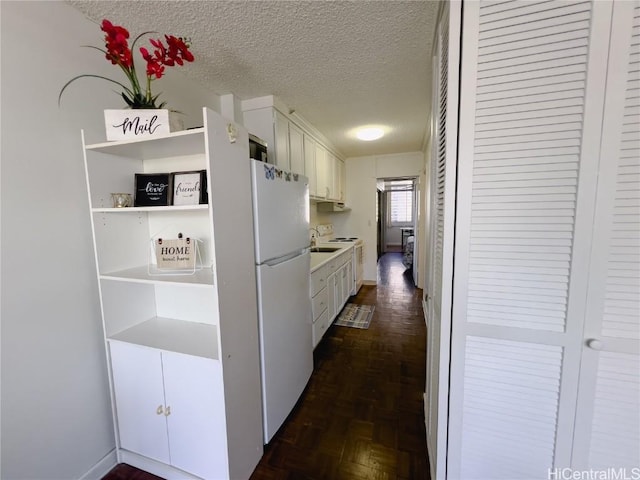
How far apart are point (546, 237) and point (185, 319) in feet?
5.93

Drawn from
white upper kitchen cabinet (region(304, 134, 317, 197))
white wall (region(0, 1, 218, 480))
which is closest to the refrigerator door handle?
white wall (region(0, 1, 218, 480))

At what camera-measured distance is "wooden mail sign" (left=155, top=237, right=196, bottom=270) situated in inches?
51.6

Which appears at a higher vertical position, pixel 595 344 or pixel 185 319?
pixel 595 344

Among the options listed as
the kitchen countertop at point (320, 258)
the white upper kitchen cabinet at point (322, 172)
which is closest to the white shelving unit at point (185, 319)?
the kitchen countertop at point (320, 258)

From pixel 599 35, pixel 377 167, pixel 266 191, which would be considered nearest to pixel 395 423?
pixel 266 191

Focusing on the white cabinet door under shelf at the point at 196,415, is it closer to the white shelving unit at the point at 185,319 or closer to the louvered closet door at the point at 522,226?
the white shelving unit at the point at 185,319

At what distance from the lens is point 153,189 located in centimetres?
137

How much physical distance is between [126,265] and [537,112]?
1.99 m

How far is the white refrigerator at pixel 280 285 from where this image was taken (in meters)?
1.43

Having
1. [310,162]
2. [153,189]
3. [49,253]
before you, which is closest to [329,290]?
[310,162]

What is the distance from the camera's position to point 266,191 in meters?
1.46

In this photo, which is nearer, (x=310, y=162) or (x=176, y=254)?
(x=176, y=254)

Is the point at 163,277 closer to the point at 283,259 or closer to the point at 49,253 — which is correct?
the point at 49,253

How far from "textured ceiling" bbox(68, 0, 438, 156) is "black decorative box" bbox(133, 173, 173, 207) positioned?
0.80 metres
